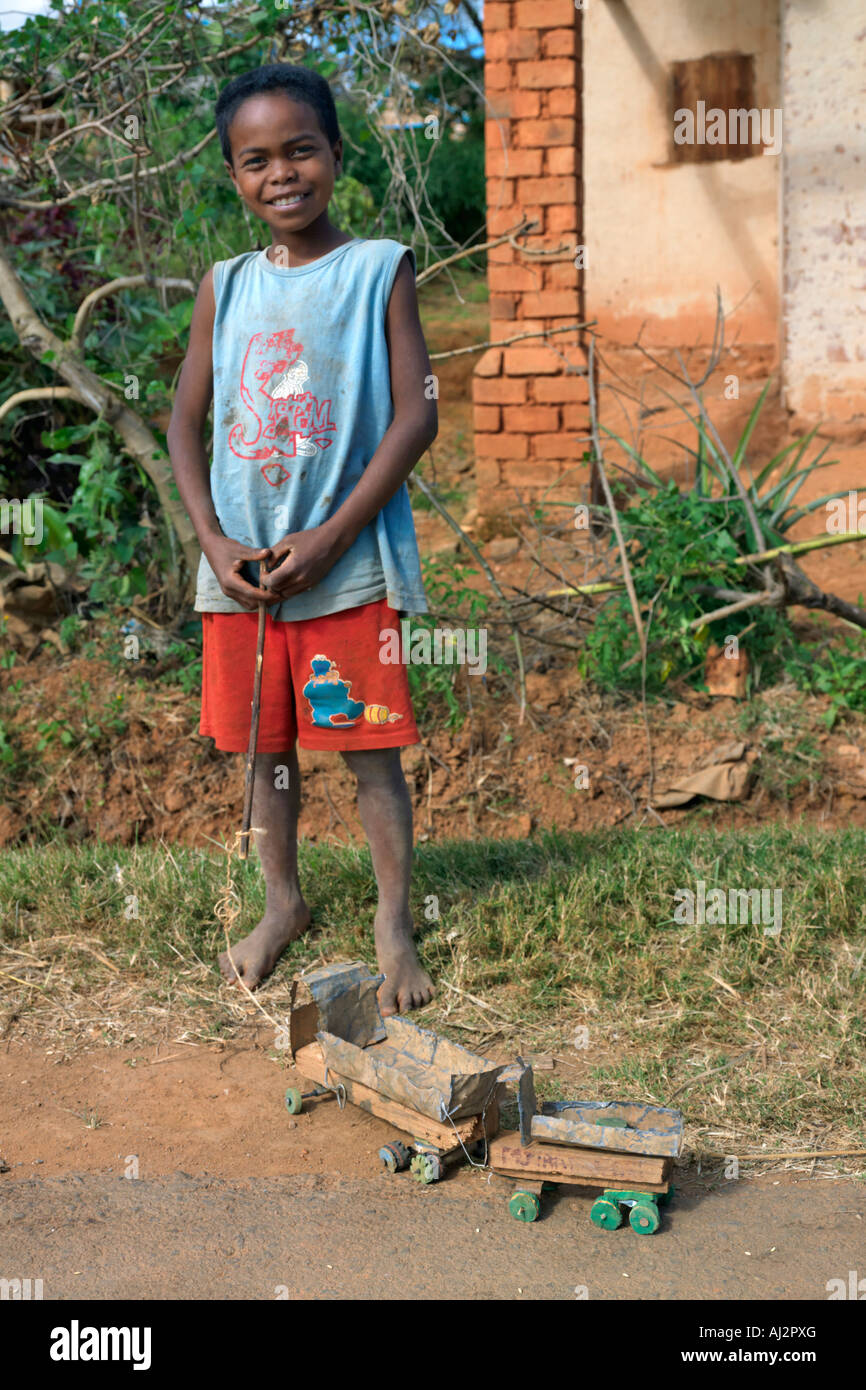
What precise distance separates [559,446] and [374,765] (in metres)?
3.26

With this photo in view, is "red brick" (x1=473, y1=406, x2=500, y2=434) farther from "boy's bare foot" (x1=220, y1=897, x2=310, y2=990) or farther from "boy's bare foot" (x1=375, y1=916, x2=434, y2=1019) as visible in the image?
"boy's bare foot" (x1=375, y1=916, x2=434, y2=1019)

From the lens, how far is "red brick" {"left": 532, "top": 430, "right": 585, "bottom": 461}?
5852 mm

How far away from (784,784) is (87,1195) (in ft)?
8.63

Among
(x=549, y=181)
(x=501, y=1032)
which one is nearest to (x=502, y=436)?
(x=549, y=181)

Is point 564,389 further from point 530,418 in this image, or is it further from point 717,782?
point 717,782

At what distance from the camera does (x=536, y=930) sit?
3143 millimetres

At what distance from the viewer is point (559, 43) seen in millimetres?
5699

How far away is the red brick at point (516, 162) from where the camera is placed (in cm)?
579

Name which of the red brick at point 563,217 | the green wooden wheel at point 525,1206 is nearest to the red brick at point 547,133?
the red brick at point 563,217

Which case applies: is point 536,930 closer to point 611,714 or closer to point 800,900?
point 800,900

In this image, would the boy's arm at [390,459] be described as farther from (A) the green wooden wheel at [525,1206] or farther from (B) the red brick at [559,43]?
(B) the red brick at [559,43]

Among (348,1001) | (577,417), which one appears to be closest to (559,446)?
(577,417)

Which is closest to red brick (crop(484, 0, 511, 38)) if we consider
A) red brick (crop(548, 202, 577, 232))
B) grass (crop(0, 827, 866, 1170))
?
red brick (crop(548, 202, 577, 232))

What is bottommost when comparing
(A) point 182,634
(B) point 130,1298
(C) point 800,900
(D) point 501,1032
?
(B) point 130,1298
